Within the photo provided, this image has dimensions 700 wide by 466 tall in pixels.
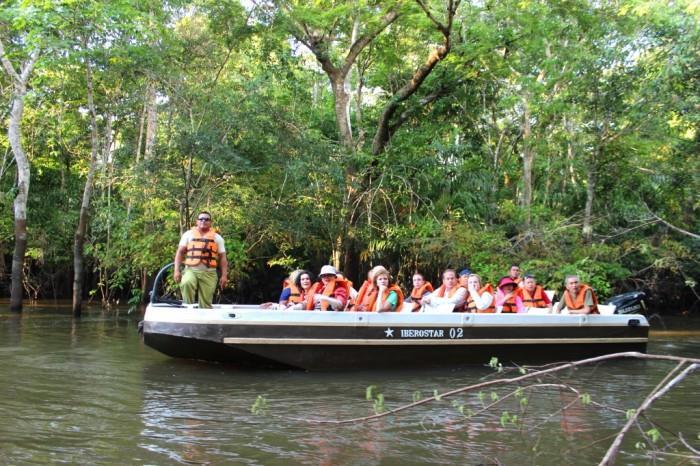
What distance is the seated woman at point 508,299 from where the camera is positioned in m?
10.5

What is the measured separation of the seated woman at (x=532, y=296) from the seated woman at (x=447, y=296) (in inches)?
57.1

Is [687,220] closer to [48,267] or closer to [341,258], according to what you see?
[341,258]

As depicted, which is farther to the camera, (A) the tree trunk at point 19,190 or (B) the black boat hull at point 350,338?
(A) the tree trunk at point 19,190

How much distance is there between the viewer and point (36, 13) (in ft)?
45.3

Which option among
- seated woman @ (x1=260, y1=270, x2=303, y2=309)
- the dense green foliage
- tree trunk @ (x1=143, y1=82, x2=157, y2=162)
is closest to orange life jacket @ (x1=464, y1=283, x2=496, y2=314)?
seated woman @ (x1=260, y1=270, x2=303, y2=309)


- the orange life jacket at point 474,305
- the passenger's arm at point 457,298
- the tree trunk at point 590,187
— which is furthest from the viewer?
the tree trunk at point 590,187

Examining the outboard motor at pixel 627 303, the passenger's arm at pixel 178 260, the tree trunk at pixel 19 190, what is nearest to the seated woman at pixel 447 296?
the passenger's arm at pixel 178 260

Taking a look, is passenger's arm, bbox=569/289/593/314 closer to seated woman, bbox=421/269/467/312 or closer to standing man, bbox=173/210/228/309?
seated woman, bbox=421/269/467/312

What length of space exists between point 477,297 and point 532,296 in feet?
4.91

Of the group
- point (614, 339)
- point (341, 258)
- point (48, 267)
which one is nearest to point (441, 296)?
point (614, 339)

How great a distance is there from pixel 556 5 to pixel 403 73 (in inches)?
222

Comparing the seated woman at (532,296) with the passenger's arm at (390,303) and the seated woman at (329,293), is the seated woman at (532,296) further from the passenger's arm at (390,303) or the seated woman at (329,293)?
the seated woman at (329,293)

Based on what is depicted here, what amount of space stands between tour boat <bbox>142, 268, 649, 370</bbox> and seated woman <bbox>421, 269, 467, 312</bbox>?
16.3 inches

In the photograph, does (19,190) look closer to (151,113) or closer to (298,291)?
(151,113)
